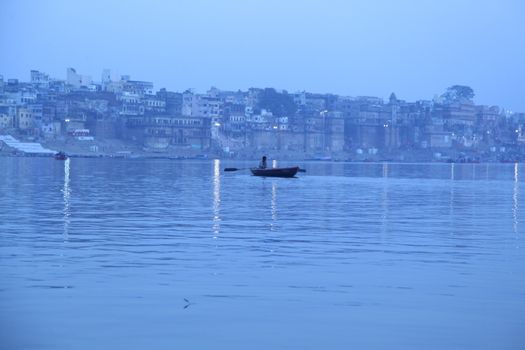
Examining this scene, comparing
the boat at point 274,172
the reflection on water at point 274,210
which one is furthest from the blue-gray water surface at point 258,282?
the boat at point 274,172

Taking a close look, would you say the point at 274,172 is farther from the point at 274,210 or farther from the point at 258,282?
the point at 258,282

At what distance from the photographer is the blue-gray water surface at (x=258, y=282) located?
10422 millimetres

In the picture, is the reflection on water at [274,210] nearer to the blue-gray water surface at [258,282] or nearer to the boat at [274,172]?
the blue-gray water surface at [258,282]

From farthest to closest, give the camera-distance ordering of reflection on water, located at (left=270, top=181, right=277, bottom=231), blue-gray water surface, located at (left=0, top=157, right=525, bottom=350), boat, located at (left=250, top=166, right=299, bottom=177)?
boat, located at (left=250, top=166, right=299, bottom=177), reflection on water, located at (left=270, top=181, right=277, bottom=231), blue-gray water surface, located at (left=0, top=157, right=525, bottom=350)

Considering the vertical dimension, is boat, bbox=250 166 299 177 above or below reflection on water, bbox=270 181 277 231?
above

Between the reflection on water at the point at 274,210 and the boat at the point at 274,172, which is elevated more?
the boat at the point at 274,172

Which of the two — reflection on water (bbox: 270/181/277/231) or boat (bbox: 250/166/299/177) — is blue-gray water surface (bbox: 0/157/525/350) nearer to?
reflection on water (bbox: 270/181/277/231)

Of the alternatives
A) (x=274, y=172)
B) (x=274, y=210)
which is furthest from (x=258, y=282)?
(x=274, y=172)

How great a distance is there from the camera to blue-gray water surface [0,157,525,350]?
10422 millimetres

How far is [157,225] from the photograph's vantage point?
22.6 m

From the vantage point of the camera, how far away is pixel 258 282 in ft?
44.5

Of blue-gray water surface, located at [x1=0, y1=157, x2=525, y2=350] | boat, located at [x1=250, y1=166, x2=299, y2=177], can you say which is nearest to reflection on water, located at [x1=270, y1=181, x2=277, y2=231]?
blue-gray water surface, located at [x1=0, y1=157, x2=525, y2=350]

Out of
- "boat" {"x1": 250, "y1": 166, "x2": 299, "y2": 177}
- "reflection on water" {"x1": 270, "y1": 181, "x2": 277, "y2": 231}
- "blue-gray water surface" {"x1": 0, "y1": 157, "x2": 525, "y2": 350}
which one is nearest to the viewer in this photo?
"blue-gray water surface" {"x1": 0, "y1": 157, "x2": 525, "y2": 350}

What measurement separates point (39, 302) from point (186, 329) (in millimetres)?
2233
